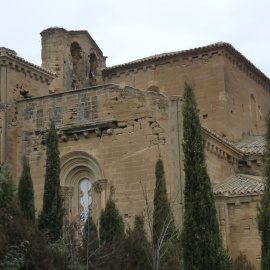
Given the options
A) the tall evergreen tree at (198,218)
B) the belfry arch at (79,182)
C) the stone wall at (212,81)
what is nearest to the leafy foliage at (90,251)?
the tall evergreen tree at (198,218)

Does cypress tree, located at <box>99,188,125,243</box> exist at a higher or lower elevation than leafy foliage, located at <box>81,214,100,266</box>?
higher

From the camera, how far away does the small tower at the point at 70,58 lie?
2802 centimetres

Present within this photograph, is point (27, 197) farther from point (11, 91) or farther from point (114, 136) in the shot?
point (11, 91)

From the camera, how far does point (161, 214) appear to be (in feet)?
58.6

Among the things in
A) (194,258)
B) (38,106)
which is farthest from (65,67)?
(194,258)

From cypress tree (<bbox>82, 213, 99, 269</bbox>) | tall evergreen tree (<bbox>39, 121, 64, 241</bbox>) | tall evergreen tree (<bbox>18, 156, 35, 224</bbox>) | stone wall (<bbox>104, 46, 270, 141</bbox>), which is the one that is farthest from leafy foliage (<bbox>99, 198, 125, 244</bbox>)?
Answer: stone wall (<bbox>104, 46, 270, 141</bbox>)

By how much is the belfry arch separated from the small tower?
605 centimetres

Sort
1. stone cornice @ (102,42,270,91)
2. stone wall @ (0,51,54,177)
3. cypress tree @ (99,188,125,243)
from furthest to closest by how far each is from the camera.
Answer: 1. stone cornice @ (102,42,270,91)
2. stone wall @ (0,51,54,177)
3. cypress tree @ (99,188,125,243)

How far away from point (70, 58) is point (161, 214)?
40.1 feet

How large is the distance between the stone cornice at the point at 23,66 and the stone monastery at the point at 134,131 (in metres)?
0.03

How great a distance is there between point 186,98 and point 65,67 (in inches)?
473

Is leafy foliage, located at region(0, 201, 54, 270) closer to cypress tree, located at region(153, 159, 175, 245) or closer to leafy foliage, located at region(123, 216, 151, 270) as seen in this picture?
leafy foliage, located at region(123, 216, 151, 270)

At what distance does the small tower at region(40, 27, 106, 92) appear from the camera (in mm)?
28016

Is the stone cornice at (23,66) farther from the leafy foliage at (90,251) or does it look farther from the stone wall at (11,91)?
the leafy foliage at (90,251)
